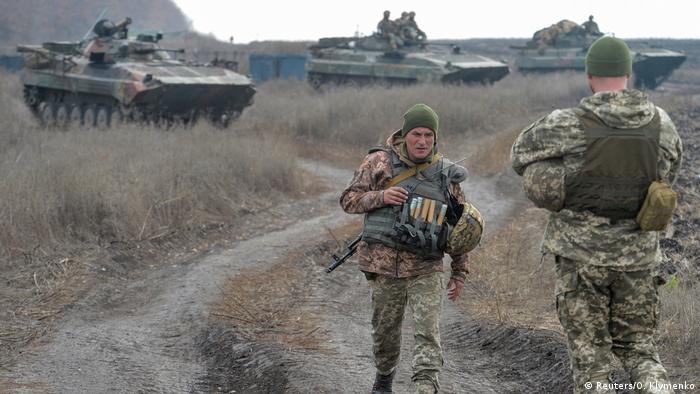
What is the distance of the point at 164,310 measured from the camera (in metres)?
7.97

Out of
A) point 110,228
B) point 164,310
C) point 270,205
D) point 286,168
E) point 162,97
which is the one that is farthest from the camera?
point 162,97

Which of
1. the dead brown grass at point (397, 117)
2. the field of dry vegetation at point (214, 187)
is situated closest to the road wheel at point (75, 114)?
the field of dry vegetation at point (214, 187)

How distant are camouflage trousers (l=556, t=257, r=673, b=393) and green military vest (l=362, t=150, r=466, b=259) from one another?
30.0 inches

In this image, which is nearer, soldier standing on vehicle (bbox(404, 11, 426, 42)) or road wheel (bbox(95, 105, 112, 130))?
road wheel (bbox(95, 105, 112, 130))

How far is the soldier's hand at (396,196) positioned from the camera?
4969mm

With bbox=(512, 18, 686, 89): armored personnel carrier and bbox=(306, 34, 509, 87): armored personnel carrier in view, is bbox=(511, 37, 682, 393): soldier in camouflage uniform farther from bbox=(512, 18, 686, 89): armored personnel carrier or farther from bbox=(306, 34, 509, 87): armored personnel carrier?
bbox=(512, 18, 686, 89): armored personnel carrier

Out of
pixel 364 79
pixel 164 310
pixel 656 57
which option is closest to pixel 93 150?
pixel 164 310

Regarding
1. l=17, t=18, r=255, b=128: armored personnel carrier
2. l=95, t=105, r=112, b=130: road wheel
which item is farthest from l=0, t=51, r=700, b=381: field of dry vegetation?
l=95, t=105, r=112, b=130: road wheel

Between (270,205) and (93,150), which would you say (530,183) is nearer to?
(270,205)

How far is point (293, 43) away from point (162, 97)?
36.1m

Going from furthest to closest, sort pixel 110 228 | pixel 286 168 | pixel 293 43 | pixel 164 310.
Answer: pixel 293 43
pixel 286 168
pixel 110 228
pixel 164 310

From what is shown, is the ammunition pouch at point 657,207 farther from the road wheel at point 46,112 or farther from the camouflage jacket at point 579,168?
the road wheel at point 46,112

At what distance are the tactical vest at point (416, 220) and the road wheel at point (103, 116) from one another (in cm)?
1520

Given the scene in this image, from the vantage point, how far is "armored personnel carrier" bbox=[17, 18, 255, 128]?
19.1m
